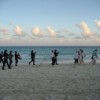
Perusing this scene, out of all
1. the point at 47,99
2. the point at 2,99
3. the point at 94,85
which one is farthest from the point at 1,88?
the point at 94,85

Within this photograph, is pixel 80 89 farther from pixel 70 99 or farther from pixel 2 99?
pixel 2 99

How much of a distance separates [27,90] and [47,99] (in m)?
2.00

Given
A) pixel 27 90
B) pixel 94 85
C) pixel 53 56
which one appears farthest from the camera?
pixel 53 56

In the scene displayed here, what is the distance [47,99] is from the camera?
8.29 meters

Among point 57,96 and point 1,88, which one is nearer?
point 57,96

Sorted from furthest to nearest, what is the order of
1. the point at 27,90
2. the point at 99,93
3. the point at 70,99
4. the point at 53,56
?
the point at 53,56, the point at 27,90, the point at 99,93, the point at 70,99

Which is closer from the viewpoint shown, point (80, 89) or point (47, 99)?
point (47, 99)

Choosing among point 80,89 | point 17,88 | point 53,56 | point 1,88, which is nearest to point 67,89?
point 80,89

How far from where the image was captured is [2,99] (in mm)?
8336

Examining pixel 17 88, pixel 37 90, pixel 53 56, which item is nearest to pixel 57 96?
pixel 37 90

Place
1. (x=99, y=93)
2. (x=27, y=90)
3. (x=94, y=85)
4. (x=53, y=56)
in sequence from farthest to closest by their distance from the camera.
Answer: (x=53, y=56) → (x=94, y=85) → (x=27, y=90) → (x=99, y=93)

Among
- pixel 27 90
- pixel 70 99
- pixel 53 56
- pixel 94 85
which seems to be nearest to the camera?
pixel 70 99

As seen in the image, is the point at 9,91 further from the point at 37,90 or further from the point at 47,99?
the point at 47,99

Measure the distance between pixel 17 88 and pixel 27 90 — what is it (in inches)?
27.4
